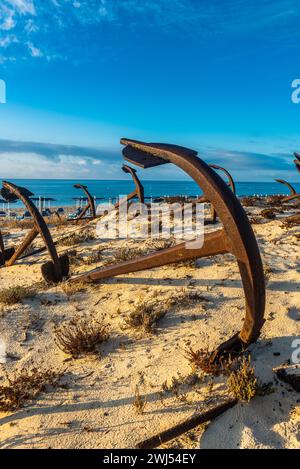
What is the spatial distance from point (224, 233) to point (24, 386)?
7.73 ft

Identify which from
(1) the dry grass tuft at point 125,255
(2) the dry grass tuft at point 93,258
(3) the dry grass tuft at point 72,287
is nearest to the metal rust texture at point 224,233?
(3) the dry grass tuft at point 72,287

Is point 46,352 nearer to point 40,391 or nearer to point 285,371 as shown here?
point 40,391

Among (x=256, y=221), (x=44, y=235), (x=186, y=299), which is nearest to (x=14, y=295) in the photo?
(x=44, y=235)

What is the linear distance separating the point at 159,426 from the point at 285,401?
1062 mm

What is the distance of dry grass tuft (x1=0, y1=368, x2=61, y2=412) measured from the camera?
2.94 m

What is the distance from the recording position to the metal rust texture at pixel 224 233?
2377 mm

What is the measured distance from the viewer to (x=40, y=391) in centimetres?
309

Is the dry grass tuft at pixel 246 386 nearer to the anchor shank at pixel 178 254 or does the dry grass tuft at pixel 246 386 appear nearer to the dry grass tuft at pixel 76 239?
the anchor shank at pixel 178 254

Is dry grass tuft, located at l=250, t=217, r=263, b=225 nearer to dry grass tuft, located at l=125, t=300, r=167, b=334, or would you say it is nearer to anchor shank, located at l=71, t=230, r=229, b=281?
dry grass tuft, located at l=125, t=300, r=167, b=334

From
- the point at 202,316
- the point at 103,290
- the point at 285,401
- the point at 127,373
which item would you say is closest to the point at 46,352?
the point at 127,373

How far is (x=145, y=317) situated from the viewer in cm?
390

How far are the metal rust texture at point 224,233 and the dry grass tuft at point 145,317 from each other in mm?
1035

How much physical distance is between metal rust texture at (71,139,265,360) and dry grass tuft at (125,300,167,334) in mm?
1035

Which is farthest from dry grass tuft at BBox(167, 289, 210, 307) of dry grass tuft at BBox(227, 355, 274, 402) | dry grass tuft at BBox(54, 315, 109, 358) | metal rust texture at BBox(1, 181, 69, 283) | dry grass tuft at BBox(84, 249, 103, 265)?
dry grass tuft at BBox(84, 249, 103, 265)
